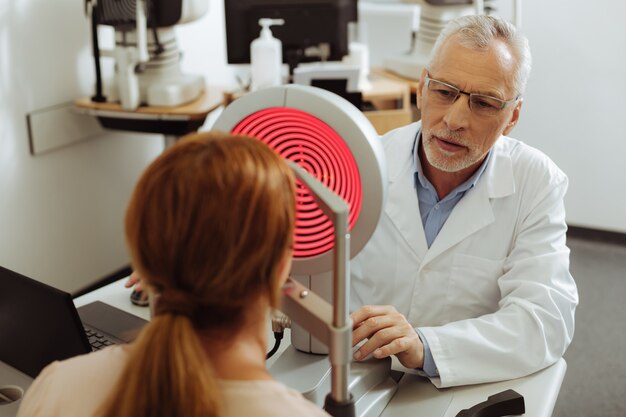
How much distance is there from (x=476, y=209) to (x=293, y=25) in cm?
166

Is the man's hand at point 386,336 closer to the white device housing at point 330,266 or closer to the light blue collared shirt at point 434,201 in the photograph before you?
the white device housing at point 330,266

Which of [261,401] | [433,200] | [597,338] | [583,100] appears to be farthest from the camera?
[583,100]

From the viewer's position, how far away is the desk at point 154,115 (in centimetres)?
274

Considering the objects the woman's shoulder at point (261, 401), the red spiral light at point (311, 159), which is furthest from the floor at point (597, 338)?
the woman's shoulder at point (261, 401)

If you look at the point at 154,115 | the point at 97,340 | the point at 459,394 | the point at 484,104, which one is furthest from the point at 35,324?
the point at 154,115

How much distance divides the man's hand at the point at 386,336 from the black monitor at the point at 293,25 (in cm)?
189

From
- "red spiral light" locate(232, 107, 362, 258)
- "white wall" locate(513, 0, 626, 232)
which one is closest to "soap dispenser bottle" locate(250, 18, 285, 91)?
"white wall" locate(513, 0, 626, 232)

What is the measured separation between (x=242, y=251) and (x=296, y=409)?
0.57 ft

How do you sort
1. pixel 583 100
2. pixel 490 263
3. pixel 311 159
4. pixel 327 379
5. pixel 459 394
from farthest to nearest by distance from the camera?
pixel 583 100, pixel 490 263, pixel 459 394, pixel 327 379, pixel 311 159

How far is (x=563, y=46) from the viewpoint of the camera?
345cm

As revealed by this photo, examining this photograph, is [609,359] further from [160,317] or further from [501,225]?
[160,317]

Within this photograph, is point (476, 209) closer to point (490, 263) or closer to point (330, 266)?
point (490, 263)

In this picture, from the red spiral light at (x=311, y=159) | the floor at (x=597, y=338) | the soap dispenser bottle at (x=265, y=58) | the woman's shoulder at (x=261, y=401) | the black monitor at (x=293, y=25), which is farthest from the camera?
the black monitor at (x=293, y=25)

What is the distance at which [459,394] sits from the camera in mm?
1180
